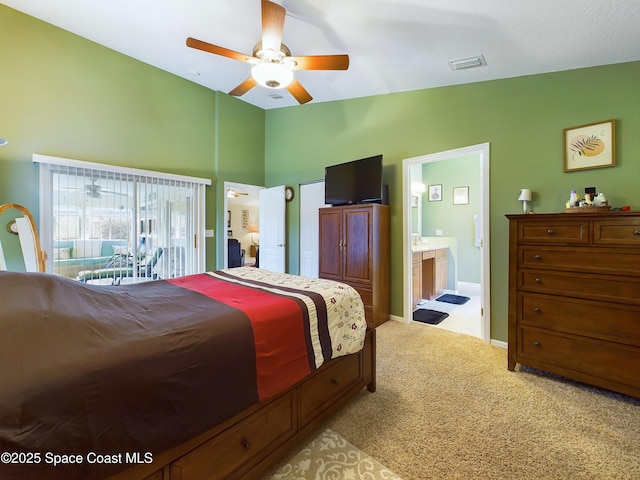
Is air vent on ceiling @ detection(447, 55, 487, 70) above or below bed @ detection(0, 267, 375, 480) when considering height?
above

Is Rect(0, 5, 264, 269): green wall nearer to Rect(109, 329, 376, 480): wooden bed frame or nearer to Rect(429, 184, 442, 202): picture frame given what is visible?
Rect(109, 329, 376, 480): wooden bed frame

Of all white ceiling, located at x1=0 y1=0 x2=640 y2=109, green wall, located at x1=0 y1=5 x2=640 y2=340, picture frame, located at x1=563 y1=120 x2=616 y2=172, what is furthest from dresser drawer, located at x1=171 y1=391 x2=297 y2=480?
picture frame, located at x1=563 y1=120 x2=616 y2=172

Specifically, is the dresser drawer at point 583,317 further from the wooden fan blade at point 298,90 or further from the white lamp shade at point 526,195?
the wooden fan blade at point 298,90

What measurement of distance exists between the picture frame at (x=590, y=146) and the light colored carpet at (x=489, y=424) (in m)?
1.95

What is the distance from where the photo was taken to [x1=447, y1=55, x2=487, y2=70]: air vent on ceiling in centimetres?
267

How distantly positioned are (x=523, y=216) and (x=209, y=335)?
262 cm

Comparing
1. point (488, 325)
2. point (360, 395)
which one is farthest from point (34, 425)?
→ point (488, 325)

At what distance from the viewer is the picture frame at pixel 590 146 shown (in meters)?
2.42

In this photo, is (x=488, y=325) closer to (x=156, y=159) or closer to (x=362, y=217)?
(x=362, y=217)

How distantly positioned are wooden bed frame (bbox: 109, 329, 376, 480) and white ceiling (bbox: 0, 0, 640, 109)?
9.06ft

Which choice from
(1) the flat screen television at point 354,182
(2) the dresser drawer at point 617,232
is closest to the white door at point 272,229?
(1) the flat screen television at point 354,182

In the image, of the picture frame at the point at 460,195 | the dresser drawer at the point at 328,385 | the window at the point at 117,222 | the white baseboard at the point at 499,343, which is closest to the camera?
the dresser drawer at the point at 328,385

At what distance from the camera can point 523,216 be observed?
2.38 metres

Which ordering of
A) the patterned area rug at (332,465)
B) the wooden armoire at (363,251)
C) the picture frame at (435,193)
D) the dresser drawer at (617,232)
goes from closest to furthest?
the patterned area rug at (332,465) → the dresser drawer at (617,232) → the wooden armoire at (363,251) → the picture frame at (435,193)
